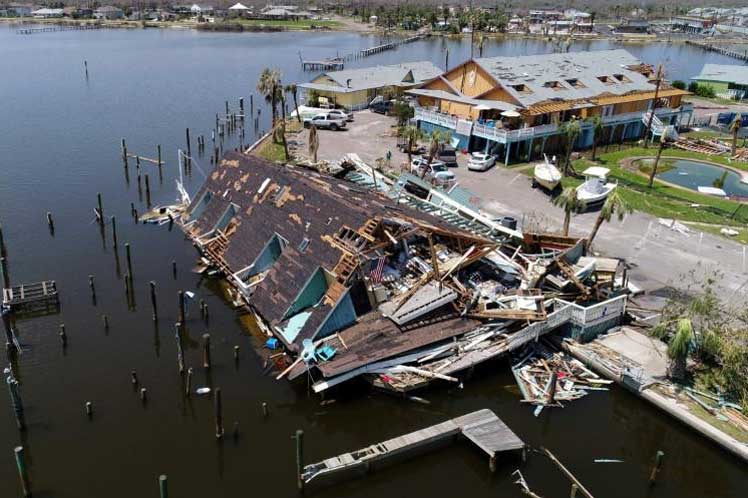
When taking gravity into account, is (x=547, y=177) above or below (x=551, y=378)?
above

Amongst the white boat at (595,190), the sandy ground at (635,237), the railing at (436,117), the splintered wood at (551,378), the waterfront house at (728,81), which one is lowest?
the splintered wood at (551,378)

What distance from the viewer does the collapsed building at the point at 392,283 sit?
2916 cm

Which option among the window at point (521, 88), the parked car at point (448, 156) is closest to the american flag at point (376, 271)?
the parked car at point (448, 156)

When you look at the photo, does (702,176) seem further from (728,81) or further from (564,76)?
(728,81)

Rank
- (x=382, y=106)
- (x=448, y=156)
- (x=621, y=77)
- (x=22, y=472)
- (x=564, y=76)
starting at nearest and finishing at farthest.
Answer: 1. (x=22, y=472)
2. (x=448, y=156)
3. (x=564, y=76)
4. (x=621, y=77)
5. (x=382, y=106)

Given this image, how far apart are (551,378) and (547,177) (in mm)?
26108

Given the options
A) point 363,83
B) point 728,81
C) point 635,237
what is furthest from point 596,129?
point 728,81

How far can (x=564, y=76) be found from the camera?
6981 cm

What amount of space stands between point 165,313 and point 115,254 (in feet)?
33.6

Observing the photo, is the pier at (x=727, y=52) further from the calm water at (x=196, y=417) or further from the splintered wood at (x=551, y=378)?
the calm water at (x=196, y=417)

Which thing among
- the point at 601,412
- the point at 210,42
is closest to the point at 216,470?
the point at 601,412

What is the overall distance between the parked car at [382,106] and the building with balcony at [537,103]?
895cm

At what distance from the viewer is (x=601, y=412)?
28.2m

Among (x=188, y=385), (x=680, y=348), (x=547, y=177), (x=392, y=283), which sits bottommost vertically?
(x=188, y=385)
